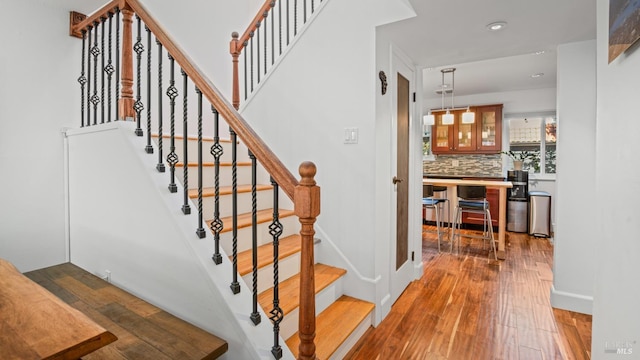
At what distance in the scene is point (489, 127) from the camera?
586cm

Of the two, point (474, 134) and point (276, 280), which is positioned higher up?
point (474, 134)

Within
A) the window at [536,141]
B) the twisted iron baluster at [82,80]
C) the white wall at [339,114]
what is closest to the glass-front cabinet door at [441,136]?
the window at [536,141]

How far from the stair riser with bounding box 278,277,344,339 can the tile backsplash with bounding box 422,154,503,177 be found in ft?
14.7

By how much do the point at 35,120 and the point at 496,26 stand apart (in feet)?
11.6

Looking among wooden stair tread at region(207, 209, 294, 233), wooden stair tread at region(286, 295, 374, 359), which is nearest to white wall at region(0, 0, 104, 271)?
wooden stair tread at region(207, 209, 294, 233)

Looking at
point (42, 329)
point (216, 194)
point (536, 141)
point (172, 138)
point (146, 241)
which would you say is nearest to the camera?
point (42, 329)

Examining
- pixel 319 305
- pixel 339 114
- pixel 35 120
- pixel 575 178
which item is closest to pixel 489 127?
pixel 575 178

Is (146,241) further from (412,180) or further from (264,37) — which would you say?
(412,180)

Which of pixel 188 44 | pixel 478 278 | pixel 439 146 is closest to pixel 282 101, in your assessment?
pixel 188 44

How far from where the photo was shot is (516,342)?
215 cm

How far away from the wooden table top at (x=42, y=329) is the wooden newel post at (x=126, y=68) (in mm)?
1194

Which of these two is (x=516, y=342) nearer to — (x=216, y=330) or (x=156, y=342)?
(x=216, y=330)

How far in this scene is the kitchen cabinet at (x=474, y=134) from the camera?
579 centimetres

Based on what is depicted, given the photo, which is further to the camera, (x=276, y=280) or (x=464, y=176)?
(x=464, y=176)
